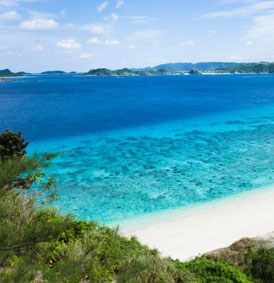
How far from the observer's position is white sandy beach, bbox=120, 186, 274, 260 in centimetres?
1456

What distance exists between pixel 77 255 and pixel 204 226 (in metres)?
12.8

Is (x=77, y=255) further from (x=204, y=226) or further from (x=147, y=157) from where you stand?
(x=147, y=157)

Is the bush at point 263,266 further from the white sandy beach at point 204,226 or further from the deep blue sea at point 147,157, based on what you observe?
the deep blue sea at point 147,157

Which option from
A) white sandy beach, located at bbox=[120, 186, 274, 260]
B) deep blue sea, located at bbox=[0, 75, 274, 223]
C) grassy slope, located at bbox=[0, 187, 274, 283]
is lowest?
white sandy beach, located at bbox=[120, 186, 274, 260]

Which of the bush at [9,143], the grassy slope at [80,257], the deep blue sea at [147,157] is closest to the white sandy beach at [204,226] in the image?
the deep blue sea at [147,157]

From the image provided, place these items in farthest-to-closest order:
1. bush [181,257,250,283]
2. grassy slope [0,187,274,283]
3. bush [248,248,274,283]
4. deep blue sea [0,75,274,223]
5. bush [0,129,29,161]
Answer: deep blue sea [0,75,274,223] < bush [0,129,29,161] < bush [248,248,274,283] < bush [181,257,250,283] < grassy slope [0,187,274,283]

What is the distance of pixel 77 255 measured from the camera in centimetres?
471

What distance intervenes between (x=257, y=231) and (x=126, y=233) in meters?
6.95

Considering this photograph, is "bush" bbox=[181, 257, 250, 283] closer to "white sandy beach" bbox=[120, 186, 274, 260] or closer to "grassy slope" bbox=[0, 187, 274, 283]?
"grassy slope" bbox=[0, 187, 274, 283]

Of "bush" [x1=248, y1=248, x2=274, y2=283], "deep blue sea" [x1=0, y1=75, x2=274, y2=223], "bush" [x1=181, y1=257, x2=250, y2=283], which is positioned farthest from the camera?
"deep blue sea" [x1=0, y1=75, x2=274, y2=223]

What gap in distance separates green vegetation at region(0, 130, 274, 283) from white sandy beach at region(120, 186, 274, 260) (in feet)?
9.01

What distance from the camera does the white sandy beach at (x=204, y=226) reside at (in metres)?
14.6

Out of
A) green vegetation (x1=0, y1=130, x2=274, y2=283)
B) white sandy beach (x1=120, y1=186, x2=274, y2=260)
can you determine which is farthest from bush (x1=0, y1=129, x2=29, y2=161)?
white sandy beach (x1=120, y1=186, x2=274, y2=260)

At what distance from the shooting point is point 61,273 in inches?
153
